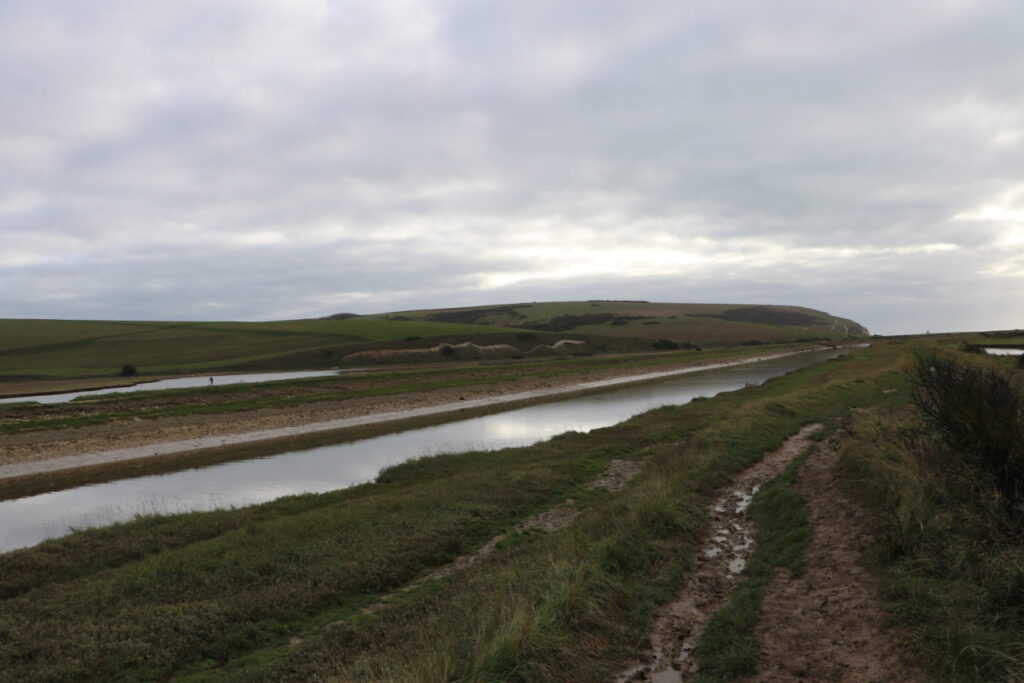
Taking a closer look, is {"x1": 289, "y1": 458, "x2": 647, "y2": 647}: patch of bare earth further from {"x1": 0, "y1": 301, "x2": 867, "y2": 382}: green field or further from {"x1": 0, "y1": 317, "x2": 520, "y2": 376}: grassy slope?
{"x1": 0, "y1": 317, "x2": 520, "y2": 376}: grassy slope

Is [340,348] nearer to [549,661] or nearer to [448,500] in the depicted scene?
[448,500]

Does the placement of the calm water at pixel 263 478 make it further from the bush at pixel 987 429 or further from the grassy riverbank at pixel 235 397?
the bush at pixel 987 429

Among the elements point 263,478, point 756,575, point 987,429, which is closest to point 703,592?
point 756,575

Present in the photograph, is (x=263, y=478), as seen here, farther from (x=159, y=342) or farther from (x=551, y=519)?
(x=159, y=342)

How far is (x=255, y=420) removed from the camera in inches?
1455

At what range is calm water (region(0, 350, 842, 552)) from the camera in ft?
58.0

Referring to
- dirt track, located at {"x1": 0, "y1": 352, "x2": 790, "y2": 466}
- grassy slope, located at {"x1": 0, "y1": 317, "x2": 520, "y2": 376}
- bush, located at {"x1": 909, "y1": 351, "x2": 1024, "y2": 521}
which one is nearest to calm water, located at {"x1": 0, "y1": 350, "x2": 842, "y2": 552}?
dirt track, located at {"x1": 0, "y1": 352, "x2": 790, "y2": 466}

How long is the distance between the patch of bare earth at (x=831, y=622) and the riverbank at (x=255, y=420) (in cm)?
2833

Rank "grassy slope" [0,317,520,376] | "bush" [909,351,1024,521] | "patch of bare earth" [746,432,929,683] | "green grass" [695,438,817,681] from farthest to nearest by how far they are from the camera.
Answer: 1. "grassy slope" [0,317,520,376]
2. "bush" [909,351,1024,521]
3. "green grass" [695,438,817,681]
4. "patch of bare earth" [746,432,929,683]

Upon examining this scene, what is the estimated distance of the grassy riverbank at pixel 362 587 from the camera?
25.7 feet

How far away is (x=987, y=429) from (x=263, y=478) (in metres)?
Result: 21.4

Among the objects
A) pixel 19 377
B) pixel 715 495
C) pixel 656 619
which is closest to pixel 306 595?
pixel 656 619

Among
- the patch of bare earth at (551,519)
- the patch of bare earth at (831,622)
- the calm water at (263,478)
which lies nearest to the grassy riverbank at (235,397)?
the calm water at (263,478)

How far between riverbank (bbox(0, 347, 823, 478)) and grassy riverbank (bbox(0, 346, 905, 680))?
1718cm
